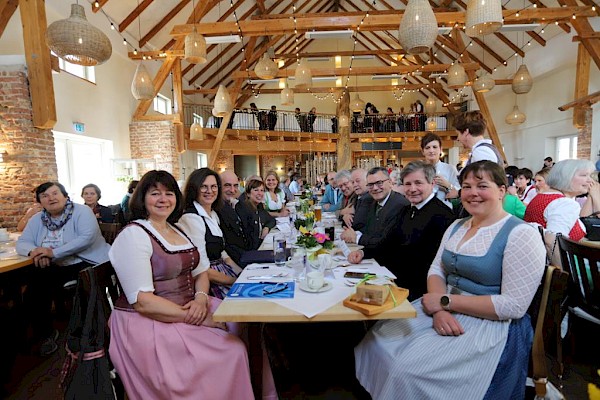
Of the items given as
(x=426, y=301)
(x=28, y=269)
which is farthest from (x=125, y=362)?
(x=28, y=269)

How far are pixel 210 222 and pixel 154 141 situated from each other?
803 centimetres

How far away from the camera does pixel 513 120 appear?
9.59 meters

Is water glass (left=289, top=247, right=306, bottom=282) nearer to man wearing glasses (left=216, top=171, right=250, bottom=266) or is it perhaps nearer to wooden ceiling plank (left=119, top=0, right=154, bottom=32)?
man wearing glasses (left=216, top=171, right=250, bottom=266)

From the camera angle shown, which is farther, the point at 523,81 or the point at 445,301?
the point at 523,81

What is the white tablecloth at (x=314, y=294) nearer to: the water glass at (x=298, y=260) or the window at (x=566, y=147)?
the water glass at (x=298, y=260)

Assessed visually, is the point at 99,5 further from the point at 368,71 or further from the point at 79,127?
the point at 368,71

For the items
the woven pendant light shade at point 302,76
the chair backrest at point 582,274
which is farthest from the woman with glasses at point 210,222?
the woven pendant light shade at point 302,76

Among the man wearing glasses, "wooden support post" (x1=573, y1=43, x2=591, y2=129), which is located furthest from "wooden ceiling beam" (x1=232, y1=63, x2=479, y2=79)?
the man wearing glasses

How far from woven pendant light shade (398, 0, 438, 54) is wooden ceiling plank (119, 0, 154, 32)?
23.2 ft

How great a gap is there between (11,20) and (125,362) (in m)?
6.70

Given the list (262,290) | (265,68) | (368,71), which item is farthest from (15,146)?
(368,71)

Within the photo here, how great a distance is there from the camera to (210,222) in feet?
8.47

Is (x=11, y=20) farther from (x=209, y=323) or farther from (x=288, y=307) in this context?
(x=288, y=307)

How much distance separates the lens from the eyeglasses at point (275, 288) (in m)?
1.77
